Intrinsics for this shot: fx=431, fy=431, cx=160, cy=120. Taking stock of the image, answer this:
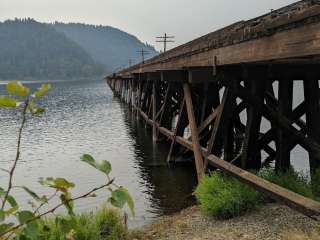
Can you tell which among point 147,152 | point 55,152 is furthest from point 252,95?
point 55,152

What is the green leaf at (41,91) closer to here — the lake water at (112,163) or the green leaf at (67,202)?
the green leaf at (67,202)

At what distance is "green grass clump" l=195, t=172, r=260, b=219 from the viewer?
721cm

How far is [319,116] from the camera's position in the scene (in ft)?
27.3

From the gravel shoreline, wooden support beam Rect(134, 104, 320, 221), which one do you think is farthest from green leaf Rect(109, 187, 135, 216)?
wooden support beam Rect(134, 104, 320, 221)

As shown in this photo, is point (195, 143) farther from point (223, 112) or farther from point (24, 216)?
point (24, 216)

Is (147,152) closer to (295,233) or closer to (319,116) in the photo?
(319,116)

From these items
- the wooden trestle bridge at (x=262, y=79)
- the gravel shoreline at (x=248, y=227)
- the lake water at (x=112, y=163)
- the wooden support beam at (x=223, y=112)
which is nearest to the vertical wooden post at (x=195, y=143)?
the wooden trestle bridge at (x=262, y=79)

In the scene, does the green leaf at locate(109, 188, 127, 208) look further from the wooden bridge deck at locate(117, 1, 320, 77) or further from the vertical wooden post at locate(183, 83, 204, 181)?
the vertical wooden post at locate(183, 83, 204, 181)

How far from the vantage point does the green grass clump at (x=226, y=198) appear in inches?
284

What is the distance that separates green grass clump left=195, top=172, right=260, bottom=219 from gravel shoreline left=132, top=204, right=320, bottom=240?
171 millimetres

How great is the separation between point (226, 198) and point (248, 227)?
1099 millimetres

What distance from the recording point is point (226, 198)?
740cm

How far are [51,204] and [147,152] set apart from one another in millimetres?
6907

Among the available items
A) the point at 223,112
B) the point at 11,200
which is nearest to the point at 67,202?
the point at 11,200
